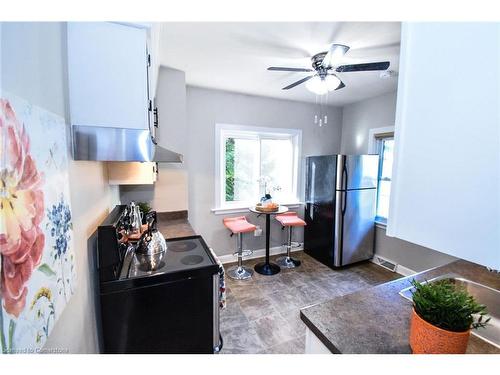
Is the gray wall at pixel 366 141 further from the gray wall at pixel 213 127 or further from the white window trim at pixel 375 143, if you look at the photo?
the gray wall at pixel 213 127

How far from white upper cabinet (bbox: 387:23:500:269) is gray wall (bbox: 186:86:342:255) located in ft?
9.19

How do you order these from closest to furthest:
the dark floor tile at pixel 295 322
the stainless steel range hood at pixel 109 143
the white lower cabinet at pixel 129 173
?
1. the stainless steel range hood at pixel 109 143
2. the white lower cabinet at pixel 129 173
3. the dark floor tile at pixel 295 322

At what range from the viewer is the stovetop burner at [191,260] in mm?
1479

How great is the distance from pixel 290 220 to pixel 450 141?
9.84 feet

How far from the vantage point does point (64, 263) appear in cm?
82

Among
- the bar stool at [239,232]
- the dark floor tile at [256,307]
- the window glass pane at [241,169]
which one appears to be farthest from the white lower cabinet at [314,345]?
the window glass pane at [241,169]

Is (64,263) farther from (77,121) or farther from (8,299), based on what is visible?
(77,121)

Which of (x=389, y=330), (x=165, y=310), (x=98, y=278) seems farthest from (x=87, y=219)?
(x=389, y=330)

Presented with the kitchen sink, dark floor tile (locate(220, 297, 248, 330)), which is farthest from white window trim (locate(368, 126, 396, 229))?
dark floor tile (locate(220, 297, 248, 330))

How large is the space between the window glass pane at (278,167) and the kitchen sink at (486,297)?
2.62 m

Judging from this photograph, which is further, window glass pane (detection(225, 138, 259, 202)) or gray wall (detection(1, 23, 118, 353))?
window glass pane (detection(225, 138, 259, 202))

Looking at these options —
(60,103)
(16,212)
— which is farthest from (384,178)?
(16,212)

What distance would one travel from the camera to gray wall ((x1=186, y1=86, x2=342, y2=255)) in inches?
123

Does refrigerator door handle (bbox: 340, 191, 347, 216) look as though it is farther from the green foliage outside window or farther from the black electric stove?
the black electric stove
